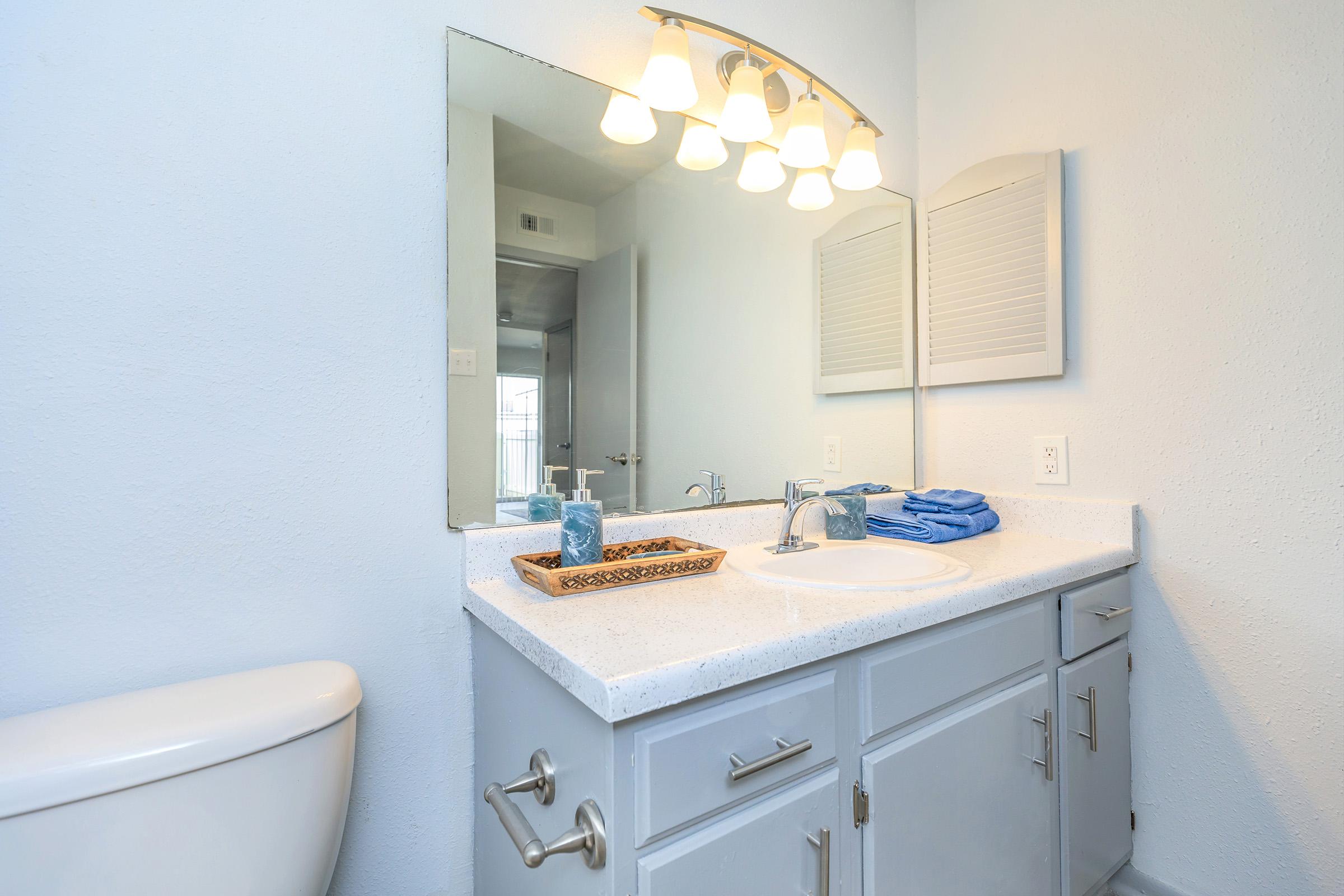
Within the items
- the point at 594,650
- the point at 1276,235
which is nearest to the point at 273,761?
the point at 594,650

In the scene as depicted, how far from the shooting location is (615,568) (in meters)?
1.02

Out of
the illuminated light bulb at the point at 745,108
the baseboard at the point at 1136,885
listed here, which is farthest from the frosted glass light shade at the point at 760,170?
the baseboard at the point at 1136,885

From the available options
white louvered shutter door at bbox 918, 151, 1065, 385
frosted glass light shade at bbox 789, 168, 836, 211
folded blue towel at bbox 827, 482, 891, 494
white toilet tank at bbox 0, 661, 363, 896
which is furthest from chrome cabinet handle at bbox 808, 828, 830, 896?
frosted glass light shade at bbox 789, 168, 836, 211

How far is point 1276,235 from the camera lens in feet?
3.99

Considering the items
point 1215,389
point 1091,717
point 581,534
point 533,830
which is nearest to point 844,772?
point 533,830

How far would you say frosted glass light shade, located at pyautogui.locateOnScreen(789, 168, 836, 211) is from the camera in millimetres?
1579

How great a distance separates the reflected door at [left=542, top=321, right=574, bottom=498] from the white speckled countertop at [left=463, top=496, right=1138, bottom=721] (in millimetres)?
125

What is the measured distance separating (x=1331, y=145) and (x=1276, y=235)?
167 mm

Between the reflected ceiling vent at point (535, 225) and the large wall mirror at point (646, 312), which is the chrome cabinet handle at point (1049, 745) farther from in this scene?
the reflected ceiling vent at point (535, 225)

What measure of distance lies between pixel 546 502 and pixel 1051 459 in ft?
4.16

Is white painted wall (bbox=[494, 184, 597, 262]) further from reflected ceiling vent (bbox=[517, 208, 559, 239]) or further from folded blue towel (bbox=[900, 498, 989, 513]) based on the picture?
folded blue towel (bbox=[900, 498, 989, 513])

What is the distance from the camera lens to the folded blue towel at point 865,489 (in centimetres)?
160

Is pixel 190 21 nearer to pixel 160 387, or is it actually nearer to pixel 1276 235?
pixel 160 387

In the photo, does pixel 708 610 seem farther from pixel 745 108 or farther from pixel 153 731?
pixel 745 108
